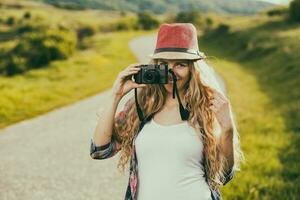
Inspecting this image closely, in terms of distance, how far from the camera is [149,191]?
3521 millimetres

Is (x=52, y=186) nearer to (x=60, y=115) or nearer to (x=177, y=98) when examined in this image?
(x=177, y=98)

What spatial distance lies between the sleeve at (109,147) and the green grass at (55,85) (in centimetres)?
920

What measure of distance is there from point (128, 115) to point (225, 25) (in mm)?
44892

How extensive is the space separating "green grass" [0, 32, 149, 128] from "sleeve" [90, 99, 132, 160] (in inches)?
362

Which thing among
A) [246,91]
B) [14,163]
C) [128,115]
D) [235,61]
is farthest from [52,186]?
[235,61]

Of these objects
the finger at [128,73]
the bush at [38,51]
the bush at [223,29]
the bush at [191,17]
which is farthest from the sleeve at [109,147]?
the bush at [191,17]

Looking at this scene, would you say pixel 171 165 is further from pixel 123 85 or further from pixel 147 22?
pixel 147 22

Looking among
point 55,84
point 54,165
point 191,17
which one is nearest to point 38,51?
point 55,84

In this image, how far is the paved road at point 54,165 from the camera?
25.1 feet

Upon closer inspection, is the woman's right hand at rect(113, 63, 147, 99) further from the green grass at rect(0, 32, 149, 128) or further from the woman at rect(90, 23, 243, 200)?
the green grass at rect(0, 32, 149, 128)

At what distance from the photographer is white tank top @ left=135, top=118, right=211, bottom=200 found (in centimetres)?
348

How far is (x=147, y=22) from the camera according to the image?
72.5 metres

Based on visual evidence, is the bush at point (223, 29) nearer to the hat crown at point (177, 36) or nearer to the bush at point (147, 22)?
the bush at point (147, 22)

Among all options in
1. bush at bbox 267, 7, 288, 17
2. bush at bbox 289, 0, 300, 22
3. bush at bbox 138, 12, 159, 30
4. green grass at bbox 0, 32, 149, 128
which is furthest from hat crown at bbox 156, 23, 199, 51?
bush at bbox 138, 12, 159, 30
